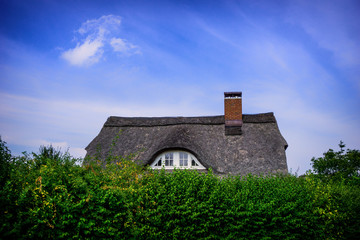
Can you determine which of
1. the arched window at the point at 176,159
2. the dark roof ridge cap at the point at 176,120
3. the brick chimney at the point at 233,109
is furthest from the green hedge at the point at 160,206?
the dark roof ridge cap at the point at 176,120

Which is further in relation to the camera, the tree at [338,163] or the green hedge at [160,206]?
the tree at [338,163]

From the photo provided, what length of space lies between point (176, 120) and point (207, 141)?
3345 millimetres

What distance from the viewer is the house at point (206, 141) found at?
1786 centimetres

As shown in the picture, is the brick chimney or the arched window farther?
the brick chimney

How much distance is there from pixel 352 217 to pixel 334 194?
97 centimetres

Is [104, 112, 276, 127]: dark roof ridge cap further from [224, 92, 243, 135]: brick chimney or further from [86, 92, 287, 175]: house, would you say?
[224, 92, 243, 135]: brick chimney

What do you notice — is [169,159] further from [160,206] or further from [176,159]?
[160,206]

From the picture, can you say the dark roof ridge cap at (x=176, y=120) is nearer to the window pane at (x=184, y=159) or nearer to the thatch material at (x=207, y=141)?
the thatch material at (x=207, y=141)

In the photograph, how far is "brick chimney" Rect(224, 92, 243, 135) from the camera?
20.9 m

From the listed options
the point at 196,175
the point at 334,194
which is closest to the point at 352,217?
the point at 334,194

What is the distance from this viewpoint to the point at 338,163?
3791cm

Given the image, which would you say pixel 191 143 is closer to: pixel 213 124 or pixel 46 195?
pixel 213 124

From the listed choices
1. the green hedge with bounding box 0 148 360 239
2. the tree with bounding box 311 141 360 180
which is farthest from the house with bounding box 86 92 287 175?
the tree with bounding box 311 141 360 180

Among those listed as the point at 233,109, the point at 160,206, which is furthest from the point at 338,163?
the point at 160,206
